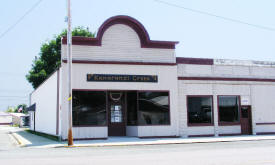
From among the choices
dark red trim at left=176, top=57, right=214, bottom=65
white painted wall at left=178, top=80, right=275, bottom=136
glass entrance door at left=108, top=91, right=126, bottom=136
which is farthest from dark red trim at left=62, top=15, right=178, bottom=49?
glass entrance door at left=108, top=91, right=126, bottom=136

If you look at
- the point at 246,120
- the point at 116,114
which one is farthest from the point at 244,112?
the point at 116,114

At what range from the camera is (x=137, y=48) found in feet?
74.7

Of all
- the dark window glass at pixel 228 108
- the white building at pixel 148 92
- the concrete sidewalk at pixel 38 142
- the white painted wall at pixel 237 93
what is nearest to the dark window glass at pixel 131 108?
the white building at pixel 148 92

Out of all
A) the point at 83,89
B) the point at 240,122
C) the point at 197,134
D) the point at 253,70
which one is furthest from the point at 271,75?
the point at 83,89

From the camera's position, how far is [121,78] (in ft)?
71.8

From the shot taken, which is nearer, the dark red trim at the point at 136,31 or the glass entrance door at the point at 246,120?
the dark red trim at the point at 136,31

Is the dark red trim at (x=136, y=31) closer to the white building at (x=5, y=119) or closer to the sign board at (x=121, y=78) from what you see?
the sign board at (x=121, y=78)

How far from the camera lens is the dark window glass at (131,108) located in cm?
2268

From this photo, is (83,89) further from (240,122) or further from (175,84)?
(240,122)

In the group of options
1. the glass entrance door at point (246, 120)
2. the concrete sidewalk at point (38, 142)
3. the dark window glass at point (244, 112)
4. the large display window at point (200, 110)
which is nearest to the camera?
the concrete sidewalk at point (38, 142)

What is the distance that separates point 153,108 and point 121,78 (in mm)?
3079

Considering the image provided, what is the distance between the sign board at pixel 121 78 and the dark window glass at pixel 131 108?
4.08 feet

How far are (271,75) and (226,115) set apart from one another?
5919 millimetres

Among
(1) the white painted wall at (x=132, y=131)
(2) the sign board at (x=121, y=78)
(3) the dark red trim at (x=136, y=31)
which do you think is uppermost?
(3) the dark red trim at (x=136, y=31)
